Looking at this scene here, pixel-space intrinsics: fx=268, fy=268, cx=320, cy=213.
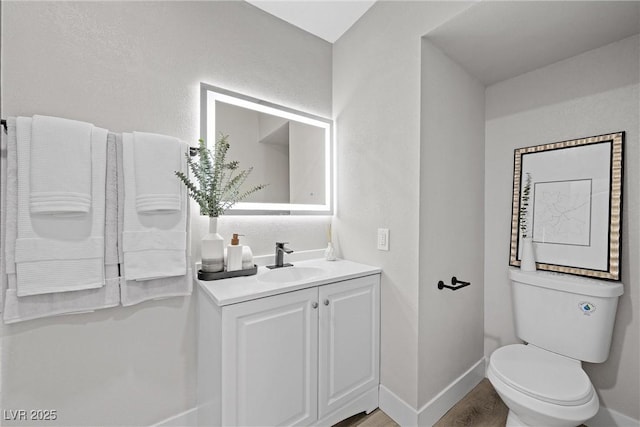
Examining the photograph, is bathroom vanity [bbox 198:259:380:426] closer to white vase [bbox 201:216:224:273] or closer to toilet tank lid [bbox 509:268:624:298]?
white vase [bbox 201:216:224:273]

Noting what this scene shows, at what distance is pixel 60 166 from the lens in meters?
1.07

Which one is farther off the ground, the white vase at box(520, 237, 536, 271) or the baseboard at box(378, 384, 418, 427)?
the white vase at box(520, 237, 536, 271)

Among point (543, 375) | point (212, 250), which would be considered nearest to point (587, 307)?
point (543, 375)

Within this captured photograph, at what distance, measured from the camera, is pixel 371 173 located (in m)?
1.72

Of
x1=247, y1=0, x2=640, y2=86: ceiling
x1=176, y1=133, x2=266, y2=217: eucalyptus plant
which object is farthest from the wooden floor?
x1=247, y1=0, x2=640, y2=86: ceiling

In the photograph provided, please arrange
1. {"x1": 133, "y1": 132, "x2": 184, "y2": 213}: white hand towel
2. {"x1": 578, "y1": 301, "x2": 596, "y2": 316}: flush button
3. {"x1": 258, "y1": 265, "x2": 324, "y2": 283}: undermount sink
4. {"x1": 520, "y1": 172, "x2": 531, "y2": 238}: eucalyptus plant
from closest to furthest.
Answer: {"x1": 133, "y1": 132, "x2": 184, "y2": 213}: white hand towel → {"x1": 578, "y1": 301, "x2": 596, "y2": 316}: flush button → {"x1": 258, "y1": 265, "x2": 324, "y2": 283}: undermount sink → {"x1": 520, "y1": 172, "x2": 531, "y2": 238}: eucalyptus plant

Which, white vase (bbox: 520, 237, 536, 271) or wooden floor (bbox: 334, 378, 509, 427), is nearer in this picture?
wooden floor (bbox: 334, 378, 509, 427)

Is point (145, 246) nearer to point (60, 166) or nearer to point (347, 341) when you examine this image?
point (60, 166)

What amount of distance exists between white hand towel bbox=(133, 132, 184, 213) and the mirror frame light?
0.25 metres

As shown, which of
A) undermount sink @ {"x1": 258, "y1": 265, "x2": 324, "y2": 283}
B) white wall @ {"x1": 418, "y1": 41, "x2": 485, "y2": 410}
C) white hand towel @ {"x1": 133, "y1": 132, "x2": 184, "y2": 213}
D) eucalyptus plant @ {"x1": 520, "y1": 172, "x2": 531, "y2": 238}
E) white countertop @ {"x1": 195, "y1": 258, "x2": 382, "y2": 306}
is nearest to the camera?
white countertop @ {"x1": 195, "y1": 258, "x2": 382, "y2": 306}

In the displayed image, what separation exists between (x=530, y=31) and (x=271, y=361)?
2042 mm

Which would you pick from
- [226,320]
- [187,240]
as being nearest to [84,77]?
[187,240]

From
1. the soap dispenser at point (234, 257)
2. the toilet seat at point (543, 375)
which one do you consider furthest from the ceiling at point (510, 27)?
the toilet seat at point (543, 375)

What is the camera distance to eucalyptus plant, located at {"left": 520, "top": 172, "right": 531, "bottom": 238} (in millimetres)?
1694
